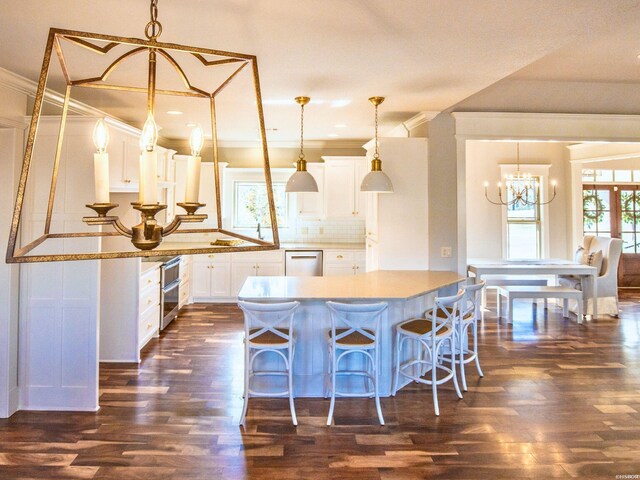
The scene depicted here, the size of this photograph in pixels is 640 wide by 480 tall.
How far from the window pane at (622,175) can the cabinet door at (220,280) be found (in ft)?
25.3

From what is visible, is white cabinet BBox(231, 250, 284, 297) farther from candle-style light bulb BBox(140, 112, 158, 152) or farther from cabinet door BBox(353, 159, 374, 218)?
candle-style light bulb BBox(140, 112, 158, 152)

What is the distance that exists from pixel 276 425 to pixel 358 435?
1.94ft

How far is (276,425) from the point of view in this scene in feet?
9.82

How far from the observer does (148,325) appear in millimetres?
4688

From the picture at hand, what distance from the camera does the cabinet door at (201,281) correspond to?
6.68 meters

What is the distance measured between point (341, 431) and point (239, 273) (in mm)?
4128

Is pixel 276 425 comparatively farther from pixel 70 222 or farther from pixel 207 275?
pixel 207 275

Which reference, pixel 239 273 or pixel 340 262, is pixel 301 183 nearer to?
pixel 340 262

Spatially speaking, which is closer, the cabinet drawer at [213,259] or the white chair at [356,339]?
the white chair at [356,339]

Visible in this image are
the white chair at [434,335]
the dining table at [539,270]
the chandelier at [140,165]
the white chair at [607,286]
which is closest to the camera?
the chandelier at [140,165]

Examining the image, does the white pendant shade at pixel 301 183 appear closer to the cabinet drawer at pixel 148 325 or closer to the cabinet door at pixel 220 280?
the cabinet drawer at pixel 148 325

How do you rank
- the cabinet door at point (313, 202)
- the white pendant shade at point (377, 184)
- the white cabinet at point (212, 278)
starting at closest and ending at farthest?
the white pendant shade at point (377, 184) < the white cabinet at point (212, 278) < the cabinet door at point (313, 202)

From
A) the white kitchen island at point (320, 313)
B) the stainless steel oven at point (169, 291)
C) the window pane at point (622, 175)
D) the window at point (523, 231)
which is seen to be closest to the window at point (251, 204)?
the stainless steel oven at point (169, 291)

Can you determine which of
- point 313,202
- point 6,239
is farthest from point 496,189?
point 6,239
